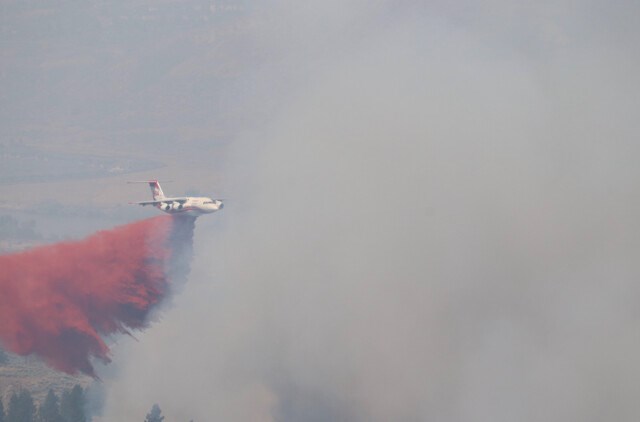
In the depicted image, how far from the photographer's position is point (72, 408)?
64.9 m

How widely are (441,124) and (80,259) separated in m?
33.7

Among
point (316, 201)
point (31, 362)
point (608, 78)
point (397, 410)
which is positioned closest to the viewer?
point (397, 410)

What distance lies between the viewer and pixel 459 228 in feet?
267

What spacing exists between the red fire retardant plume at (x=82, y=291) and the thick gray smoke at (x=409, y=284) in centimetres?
518

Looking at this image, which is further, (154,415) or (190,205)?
(190,205)

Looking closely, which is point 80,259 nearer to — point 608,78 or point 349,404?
point 349,404

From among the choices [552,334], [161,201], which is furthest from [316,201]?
[552,334]

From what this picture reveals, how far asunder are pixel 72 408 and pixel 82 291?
269 inches

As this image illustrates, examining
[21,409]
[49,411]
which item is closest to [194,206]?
[49,411]

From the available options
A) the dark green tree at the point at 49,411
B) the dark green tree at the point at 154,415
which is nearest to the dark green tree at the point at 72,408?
the dark green tree at the point at 49,411

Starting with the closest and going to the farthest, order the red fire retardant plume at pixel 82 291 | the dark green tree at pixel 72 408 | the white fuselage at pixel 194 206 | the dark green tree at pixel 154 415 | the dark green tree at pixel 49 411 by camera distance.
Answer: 1. the dark green tree at pixel 154 415
2. the dark green tree at pixel 49 411
3. the red fire retardant plume at pixel 82 291
4. the dark green tree at pixel 72 408
5. the white fuselage at pixel 194 206

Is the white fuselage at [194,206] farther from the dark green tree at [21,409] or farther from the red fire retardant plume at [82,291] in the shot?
the dark green tree at [21,409]

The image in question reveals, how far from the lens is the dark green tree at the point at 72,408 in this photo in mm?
64688

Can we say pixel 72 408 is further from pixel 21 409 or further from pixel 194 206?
pixel 194 206
